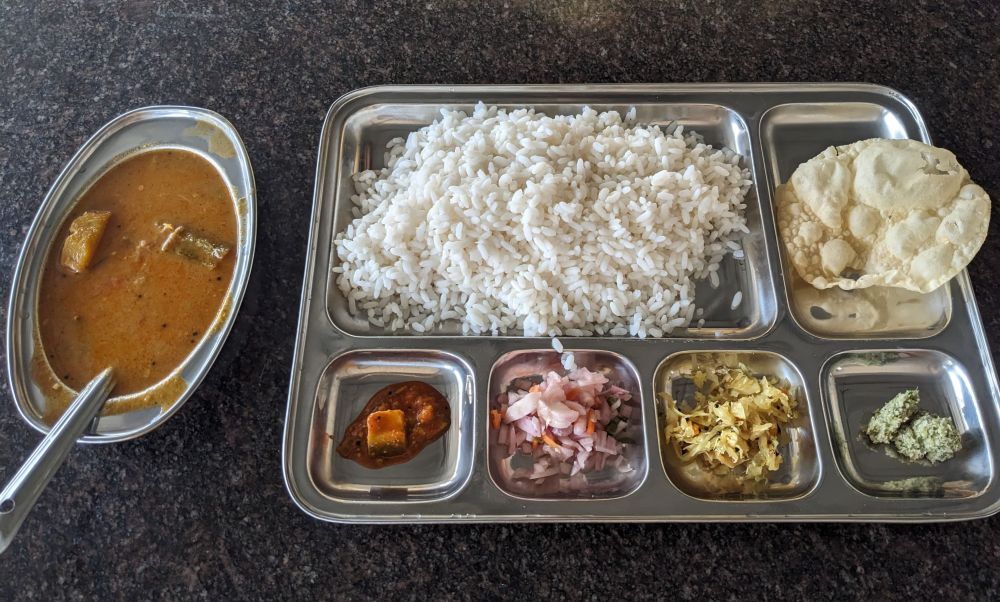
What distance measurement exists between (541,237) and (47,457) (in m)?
1.55

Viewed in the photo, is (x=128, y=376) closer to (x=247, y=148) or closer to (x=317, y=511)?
(x=317, y=511)

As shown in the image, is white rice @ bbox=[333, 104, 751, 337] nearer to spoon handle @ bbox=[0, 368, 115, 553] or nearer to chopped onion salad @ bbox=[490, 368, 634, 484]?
chopped onion salad @ bbox=[490, 368, 634, 484]

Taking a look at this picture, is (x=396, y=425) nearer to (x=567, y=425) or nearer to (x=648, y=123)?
(x=567, y=425)

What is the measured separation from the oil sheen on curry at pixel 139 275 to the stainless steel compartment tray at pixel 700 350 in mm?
348

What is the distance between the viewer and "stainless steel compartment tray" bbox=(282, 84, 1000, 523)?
183cm

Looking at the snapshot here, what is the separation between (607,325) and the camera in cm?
213

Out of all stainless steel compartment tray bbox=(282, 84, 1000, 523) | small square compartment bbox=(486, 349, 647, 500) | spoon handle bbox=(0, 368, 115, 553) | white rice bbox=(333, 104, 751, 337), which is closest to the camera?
spoon handle bbox=(0, 368, 115, 553)

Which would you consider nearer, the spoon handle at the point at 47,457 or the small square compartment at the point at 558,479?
the spoon handle at the point at 47,457

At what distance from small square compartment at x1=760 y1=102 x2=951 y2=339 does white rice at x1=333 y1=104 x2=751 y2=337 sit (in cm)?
34

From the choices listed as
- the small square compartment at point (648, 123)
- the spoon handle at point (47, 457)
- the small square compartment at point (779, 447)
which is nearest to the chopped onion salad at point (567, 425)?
the small square compartment at point (779, 447)

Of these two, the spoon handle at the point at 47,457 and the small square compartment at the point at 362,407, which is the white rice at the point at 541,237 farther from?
the spoon handle at the point at 47,457

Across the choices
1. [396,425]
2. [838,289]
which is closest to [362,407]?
[396,425]

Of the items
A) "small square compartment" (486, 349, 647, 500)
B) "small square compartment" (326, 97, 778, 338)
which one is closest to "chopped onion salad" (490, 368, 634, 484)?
"small square compartment" (486, 349, 647, 500)

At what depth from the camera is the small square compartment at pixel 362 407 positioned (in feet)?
6.40
